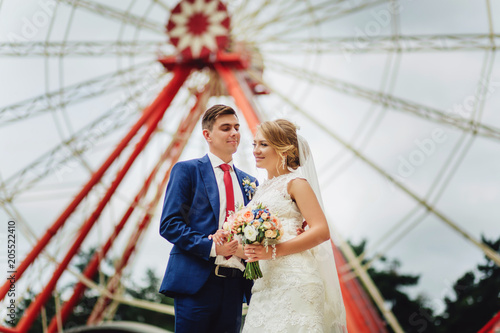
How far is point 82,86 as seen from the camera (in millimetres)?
6215

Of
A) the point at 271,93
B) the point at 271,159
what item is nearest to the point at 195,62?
the point at 271,93

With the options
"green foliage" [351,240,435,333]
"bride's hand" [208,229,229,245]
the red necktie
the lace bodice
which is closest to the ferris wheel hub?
the red necktie

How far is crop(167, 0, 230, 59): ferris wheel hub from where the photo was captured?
5492 millimetres

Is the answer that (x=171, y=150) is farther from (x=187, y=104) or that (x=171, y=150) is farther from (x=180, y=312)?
(x=180, y=312)

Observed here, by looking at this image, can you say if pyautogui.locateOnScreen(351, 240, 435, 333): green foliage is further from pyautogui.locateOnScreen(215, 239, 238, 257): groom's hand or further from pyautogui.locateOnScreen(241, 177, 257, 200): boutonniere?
pyautogui.locateOnScreen(215, 239, 238, 257): groom's hand

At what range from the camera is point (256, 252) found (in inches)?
80.6

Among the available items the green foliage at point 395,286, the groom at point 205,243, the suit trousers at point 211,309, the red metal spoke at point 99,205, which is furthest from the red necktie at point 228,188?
the green foliage at point 395,286

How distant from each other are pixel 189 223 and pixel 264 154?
0.48 m

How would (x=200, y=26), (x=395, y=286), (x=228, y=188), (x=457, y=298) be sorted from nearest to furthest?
(x=228, y=188) → (x=200, y=26) → (x=457, y=298) → (x=395, y=286)

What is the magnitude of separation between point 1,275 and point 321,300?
3326 millimetres

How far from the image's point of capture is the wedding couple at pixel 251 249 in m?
2.11

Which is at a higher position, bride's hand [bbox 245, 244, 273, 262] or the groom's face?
the groom's face

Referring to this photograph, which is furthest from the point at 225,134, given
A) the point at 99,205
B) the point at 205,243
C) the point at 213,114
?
the point at 99,205

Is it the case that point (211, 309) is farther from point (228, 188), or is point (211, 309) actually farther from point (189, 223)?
point (228, 188)
